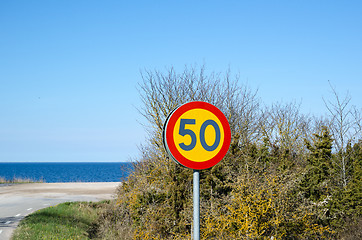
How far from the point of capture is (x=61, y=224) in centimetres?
1383

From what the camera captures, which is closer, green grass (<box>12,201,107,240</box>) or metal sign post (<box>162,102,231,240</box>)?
metal sign post (<box>162,102,231,240</box>)

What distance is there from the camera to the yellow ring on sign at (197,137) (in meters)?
3.67

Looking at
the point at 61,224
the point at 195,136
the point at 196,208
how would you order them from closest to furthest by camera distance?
the point at 196,208, the point at 195,136, the point at 61,224

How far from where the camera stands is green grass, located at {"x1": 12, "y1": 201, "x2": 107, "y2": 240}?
11664mm

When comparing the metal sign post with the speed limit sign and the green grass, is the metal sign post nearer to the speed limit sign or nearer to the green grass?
the speed limit sign

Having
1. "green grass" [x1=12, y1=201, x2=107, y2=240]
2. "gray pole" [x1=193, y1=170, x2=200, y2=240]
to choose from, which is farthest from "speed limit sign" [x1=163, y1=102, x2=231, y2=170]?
"green grass" [x1=12, y1=201, x2=107, y2=240]

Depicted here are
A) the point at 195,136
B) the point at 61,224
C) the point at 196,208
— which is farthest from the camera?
the point at 61,224

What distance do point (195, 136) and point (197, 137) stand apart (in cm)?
2

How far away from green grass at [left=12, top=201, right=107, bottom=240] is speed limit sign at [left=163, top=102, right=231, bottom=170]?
8.87 meters

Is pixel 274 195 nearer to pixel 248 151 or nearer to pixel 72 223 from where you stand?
pixel 248 151

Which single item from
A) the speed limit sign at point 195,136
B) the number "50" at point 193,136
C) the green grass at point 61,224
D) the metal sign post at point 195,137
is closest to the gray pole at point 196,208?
the metal sign post at point 195,137

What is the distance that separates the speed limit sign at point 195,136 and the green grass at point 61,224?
8869 mm

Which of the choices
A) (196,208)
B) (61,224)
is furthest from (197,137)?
(61,224)

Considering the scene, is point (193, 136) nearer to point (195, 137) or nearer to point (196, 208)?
point (195, 137)
